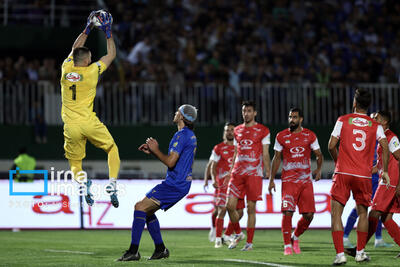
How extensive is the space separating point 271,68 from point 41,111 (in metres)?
7.32

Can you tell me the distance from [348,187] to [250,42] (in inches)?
608

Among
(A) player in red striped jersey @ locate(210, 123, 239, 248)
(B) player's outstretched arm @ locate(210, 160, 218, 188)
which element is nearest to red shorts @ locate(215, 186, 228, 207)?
(A) player in red striped jersey @ locate(210, 123, 239, 248)

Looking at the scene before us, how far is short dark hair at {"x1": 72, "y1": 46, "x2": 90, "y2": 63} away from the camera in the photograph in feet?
37.8

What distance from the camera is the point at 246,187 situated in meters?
14.5

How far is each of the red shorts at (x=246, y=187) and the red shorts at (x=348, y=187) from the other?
Answer: 12.4 ft

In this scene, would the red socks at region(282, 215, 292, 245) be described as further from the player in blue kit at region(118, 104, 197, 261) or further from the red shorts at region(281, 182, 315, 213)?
the player in blue kit at region(118, 104, 197, 261)

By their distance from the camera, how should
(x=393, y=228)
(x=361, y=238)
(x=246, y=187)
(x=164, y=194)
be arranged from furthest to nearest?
(x=246, y=187), (x=393, y=228), (x=164, y=194), (x=361, y=238)

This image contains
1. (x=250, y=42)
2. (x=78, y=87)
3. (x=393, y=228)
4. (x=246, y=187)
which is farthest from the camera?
(x=250, y=42)

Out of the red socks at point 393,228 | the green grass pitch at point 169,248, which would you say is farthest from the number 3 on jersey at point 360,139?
the red socks at point 393,228

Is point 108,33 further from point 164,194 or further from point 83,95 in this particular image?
point 164,194

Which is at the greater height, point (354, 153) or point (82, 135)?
point (82, 135)

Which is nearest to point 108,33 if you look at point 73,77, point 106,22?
point 106,22

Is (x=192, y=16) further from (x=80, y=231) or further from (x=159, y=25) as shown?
(x=80, y=231)

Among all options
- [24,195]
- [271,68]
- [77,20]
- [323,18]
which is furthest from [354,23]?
[24,195]
